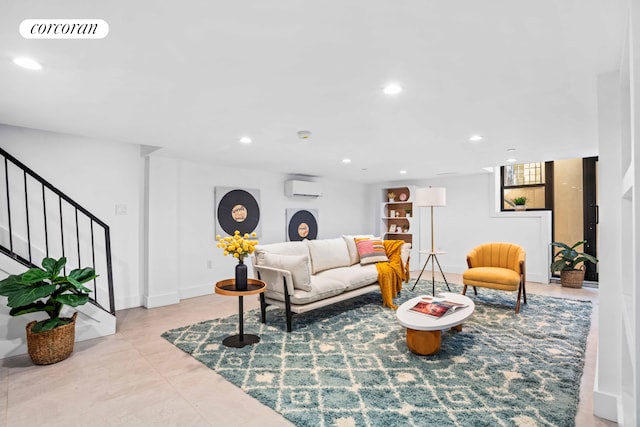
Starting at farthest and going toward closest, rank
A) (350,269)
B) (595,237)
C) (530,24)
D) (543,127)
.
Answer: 1. (595,237)
2. (350,269)
3. (543,127)
4. (530,24)

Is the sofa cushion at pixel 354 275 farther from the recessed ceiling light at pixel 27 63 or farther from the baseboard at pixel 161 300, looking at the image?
the recessed ceiling light at pixel 27 63

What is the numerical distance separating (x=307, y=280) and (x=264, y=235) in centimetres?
263

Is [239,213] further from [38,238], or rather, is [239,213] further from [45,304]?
[45,304]

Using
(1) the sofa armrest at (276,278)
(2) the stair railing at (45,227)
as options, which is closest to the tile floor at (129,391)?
(2) the stair railing at (45,227)

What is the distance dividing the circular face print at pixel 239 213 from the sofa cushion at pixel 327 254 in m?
1.57

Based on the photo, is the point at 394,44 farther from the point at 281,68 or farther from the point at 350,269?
the point at 350,269

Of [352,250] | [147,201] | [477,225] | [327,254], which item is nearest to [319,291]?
[327,254]

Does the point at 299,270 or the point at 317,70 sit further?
the point at 299,270

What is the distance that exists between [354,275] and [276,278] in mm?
1116

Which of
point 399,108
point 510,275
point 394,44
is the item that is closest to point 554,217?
point 510,275

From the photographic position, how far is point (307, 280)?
11.4 ft

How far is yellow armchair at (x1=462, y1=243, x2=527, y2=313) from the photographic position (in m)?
4.03

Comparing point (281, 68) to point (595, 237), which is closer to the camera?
point (281, 68)

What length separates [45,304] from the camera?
111 inches
